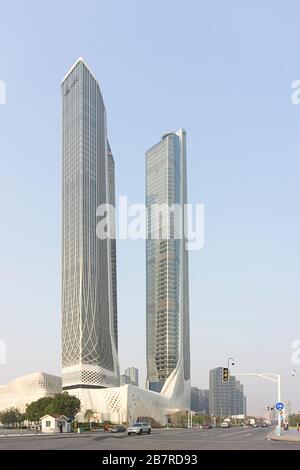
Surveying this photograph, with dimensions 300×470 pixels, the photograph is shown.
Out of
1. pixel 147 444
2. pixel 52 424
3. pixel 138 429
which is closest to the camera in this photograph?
pixel 147 444

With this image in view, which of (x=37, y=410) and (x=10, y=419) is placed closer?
(x=37, y=410)

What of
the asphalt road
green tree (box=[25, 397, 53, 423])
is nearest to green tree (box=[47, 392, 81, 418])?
green tree (box=[25, 397, 53, 423])

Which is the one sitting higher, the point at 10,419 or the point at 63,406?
the point at 63,406

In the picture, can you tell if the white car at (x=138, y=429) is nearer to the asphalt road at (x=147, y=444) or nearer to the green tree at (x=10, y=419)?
the asphalt road at (x=147, y=444)

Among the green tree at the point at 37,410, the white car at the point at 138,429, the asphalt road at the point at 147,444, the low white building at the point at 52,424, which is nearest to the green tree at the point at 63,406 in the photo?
the green tree at the point at 37,410

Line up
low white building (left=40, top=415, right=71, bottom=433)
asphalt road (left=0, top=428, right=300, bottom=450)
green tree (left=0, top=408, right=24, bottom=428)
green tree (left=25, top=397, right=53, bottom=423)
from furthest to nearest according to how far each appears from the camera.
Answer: green tree (left=0, top=408, right=24, bottom=428) < green tree (left=25, top=397, right=53, bottom=423) < low white building (left=40, top=415, right=71, bottom=433) < asphalt road (left=0, top=428, right=300, bottom=450)

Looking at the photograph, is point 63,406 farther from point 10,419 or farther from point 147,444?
point 147,444

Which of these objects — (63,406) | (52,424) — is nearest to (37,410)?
(63,406)

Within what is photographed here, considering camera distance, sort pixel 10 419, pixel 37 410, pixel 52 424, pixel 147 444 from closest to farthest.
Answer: pixel 147 444
pixel 52 424
pixel 37 410
pixel 10 419

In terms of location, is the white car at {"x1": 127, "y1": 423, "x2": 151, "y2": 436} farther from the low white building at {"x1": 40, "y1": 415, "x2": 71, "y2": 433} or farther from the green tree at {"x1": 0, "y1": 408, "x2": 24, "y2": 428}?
the green tree at {"x1": 0, "y1": 408, "x2": 24, "y2": 428}
